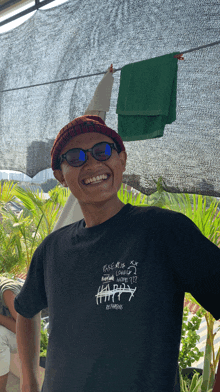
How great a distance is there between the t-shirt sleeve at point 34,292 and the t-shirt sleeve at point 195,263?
0.49 meters

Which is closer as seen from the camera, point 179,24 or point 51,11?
point 179,24

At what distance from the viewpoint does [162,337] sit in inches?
27.0

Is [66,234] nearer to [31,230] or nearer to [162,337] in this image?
[162,337]

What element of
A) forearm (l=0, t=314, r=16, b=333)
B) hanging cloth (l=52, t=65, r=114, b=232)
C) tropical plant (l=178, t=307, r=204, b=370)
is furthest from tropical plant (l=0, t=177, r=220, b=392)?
forearm (l=0, t=314, r=16, b=333)

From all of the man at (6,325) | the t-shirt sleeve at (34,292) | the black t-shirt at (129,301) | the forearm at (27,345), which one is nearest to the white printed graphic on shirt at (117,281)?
the black t-shirt at (129,301)

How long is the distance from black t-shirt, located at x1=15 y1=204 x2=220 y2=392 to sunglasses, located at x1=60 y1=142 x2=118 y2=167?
0.67 ft

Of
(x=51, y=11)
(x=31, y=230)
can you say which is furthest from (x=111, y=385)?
(x=31, y=230)

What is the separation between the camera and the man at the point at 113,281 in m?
0.68

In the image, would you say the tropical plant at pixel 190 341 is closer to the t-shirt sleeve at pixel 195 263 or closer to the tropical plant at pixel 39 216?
the tropical plant at pixel 39 216

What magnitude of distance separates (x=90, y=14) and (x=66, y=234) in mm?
2066

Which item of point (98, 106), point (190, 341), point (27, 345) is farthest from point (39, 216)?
point (27, 345)

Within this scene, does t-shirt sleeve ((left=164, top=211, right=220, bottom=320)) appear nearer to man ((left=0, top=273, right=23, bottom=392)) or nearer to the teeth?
the teeth

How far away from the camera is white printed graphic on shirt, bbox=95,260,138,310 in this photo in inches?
27.9

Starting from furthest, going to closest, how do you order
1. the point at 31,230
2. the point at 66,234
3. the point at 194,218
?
the point at 31,230, the point at 194,218, the point at 66,234
